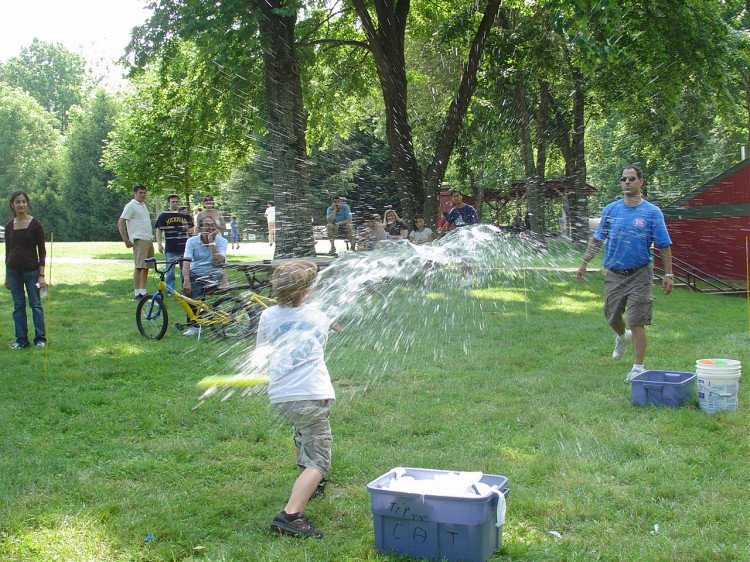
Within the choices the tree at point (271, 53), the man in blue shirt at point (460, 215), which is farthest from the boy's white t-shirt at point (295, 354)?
the tree at point (271, 53)

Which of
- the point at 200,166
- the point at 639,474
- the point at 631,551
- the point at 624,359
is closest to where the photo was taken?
the point at 631,551

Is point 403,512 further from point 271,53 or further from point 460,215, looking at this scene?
point 271,53

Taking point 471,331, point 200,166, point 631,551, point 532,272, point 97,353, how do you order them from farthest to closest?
point 200,166 → point 532,272 → point 471,331 → point 97,353 → point 631,551

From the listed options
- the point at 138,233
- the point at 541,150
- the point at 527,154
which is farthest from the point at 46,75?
the point at 138,233

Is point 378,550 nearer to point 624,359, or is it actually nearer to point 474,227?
point 624,359

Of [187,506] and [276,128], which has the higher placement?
[276,128]

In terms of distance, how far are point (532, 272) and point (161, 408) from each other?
46.3 feet

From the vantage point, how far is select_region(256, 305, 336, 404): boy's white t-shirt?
4512mm

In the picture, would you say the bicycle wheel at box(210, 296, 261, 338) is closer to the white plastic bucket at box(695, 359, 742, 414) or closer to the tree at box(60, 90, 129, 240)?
the white plastic bucket at box(695, 359, 742, 414)

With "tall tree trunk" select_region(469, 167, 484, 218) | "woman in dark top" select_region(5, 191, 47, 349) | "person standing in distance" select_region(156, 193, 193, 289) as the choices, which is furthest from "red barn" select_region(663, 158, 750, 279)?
"woman in dark top" select_region(5, 191, 47, 349)

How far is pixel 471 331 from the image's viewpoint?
11.1 m

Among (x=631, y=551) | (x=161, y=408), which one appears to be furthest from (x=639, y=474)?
(x=161, y=408)

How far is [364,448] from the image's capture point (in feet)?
18.6

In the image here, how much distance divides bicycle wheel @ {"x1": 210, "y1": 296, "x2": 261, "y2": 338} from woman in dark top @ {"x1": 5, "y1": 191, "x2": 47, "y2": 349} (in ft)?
7.02
